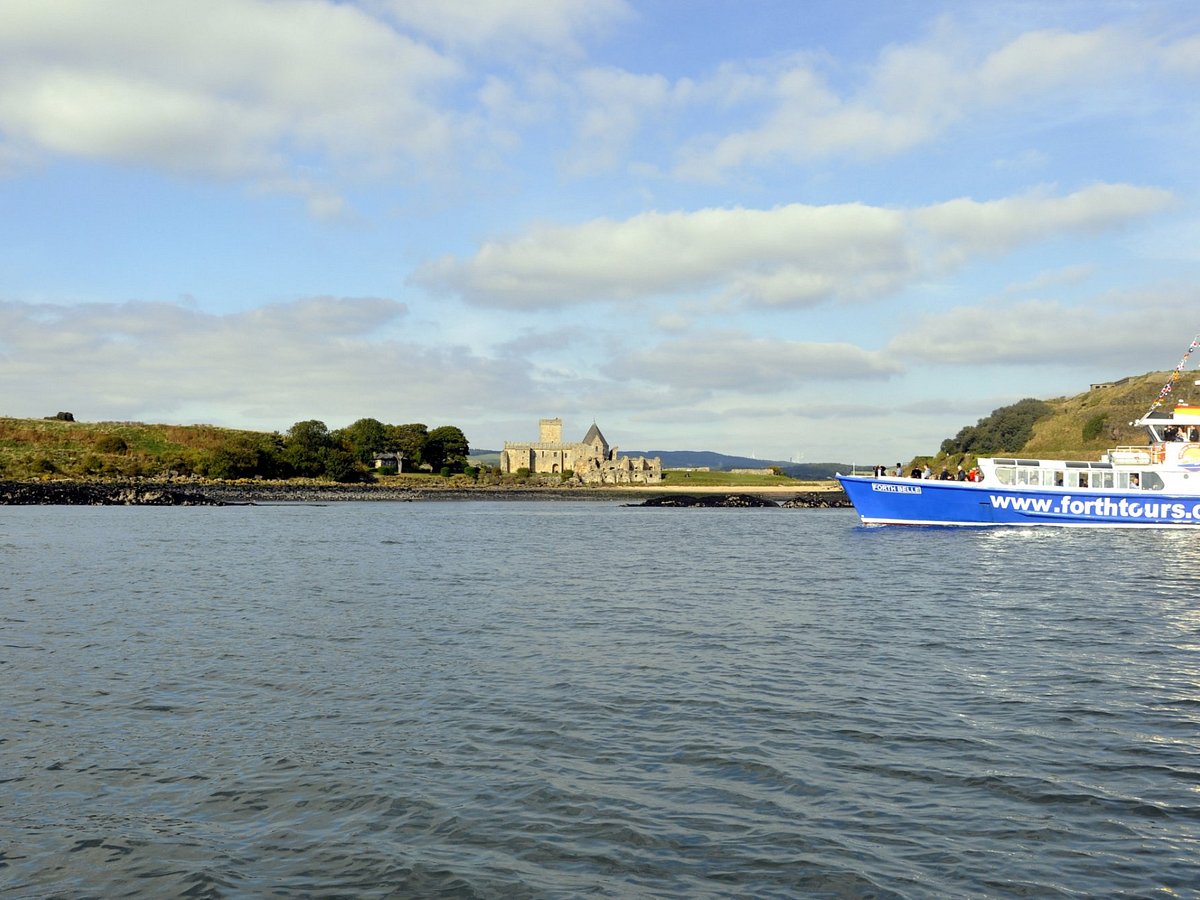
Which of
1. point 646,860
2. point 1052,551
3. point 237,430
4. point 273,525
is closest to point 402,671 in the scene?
point 646,860

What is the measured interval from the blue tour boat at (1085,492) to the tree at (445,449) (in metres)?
123

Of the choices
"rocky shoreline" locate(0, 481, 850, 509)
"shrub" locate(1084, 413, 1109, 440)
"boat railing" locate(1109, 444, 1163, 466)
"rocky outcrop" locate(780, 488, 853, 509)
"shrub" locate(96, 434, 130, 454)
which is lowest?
"rocky outcrop" locate(780, 488, 853, 509)

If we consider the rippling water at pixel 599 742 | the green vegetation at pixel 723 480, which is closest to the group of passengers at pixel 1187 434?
the rippling water at pixel 599 742

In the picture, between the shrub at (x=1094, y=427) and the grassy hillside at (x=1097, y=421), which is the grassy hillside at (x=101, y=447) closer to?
the grassy hillside at (x=1097, y=421)

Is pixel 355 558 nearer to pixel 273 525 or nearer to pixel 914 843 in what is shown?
pixel 273 525

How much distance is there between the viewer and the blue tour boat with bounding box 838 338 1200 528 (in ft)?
170

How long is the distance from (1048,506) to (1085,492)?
7.07ft

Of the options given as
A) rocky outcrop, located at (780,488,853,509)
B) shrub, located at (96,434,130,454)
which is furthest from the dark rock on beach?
shrub, located at (96,434,130,454)

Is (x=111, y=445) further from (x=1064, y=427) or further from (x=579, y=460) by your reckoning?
(x=1064, y=427)

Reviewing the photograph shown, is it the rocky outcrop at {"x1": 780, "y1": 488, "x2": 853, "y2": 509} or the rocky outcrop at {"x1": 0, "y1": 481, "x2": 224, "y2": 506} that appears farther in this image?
the rocky outcrop at {"x1": 780, "y1": 488, "x2": 853, "y2": 509}

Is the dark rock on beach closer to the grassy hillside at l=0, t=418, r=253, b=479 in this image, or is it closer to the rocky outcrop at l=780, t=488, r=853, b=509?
the rocky outcrop at l=780, t=488, r=853, b=509

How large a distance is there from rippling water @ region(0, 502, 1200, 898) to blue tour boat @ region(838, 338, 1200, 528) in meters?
26.3

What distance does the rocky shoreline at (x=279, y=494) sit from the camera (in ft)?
304

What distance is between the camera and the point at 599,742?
460 inches
